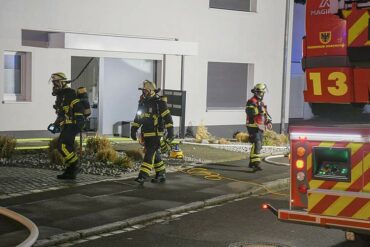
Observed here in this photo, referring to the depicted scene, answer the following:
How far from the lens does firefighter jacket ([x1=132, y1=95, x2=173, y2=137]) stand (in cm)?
1036

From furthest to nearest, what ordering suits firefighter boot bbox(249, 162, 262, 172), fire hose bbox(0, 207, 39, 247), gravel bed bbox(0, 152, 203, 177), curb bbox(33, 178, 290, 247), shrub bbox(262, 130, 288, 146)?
shrub bbox(262, 130, 288, 146) < firefighter boot bbox(249, 162, 262, 172) < gravel bed bbox(0, 152, 203, 177) < curb bbox(33, 178, 290, 247) < fire hose bbox(0, 207, 39, 247)

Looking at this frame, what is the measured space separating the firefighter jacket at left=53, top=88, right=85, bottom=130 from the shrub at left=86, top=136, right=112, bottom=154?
2.52 m

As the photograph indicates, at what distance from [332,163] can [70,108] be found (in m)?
5.73

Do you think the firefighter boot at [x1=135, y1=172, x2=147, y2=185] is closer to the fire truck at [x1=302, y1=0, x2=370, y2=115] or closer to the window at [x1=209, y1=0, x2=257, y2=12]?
the fire truck at [x1=302, y1=0, x2=370, y2=115]

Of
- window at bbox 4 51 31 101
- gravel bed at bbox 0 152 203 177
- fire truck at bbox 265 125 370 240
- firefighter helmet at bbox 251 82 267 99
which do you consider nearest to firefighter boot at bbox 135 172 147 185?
gravel bed at bbox 0 152 203 177

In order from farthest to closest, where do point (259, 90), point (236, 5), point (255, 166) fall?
point (236, 5) → point (255, 166) → point (259, 90)

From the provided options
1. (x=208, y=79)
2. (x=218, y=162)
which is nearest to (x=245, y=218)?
(x=218, y=162)

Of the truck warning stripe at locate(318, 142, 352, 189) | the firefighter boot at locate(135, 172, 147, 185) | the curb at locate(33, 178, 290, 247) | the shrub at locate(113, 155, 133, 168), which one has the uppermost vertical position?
the truck warning stripe at locate(318, 142, 352, 189)

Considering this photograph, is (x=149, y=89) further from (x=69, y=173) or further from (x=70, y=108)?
(x=69, y=173)

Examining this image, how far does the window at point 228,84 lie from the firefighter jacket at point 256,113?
23.4ft

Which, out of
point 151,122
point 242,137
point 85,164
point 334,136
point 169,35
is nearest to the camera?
point 334,136

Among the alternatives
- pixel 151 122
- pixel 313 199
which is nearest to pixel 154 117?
pixel 151 122

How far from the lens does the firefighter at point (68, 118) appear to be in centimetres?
1054

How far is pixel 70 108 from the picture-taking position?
1054 cm
